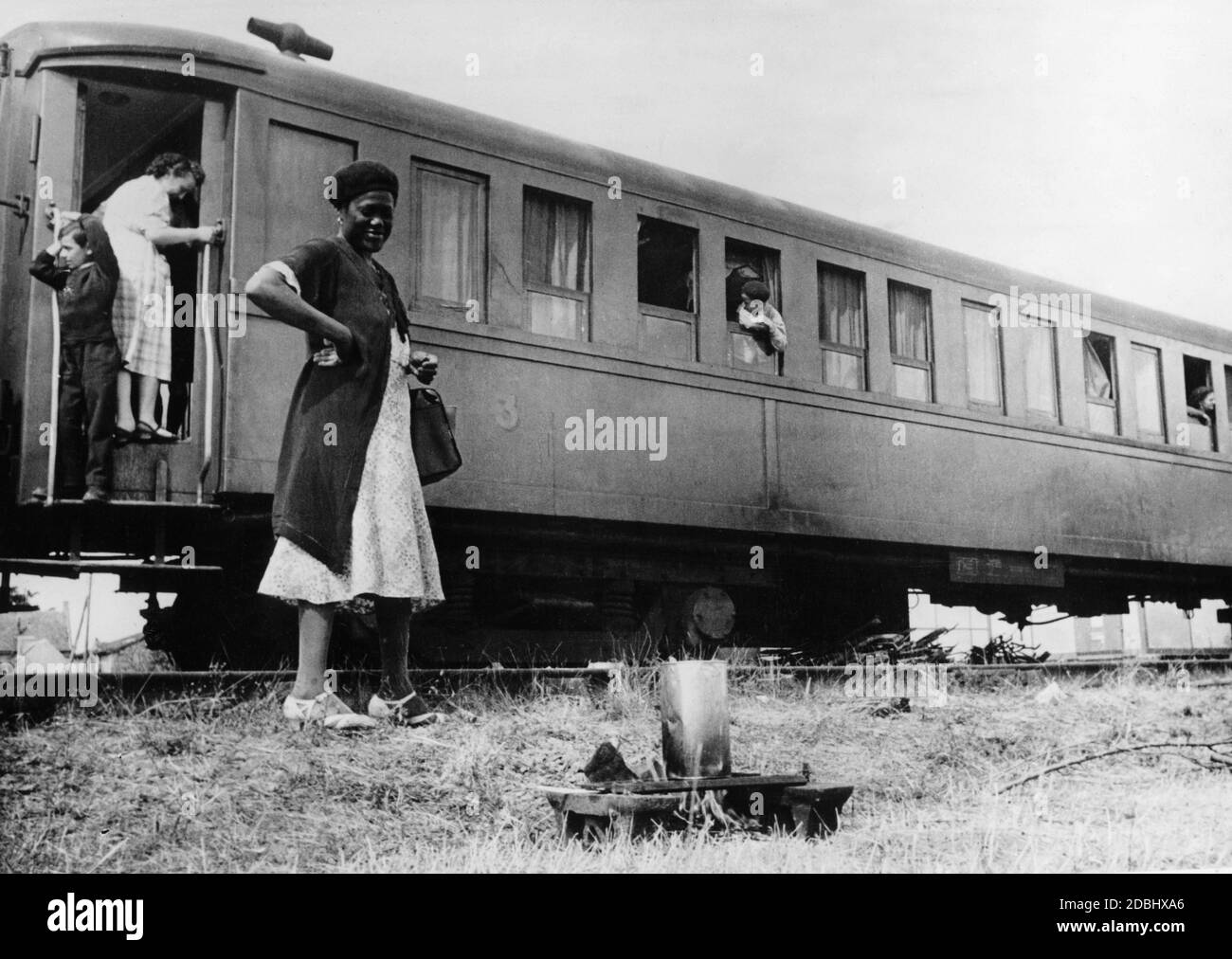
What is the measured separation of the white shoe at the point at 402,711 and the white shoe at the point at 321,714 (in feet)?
0.69

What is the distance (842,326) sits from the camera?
317 inches

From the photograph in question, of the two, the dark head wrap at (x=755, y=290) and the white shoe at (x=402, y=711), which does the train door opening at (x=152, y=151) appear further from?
the dark head wrap at (x=755, y=290)

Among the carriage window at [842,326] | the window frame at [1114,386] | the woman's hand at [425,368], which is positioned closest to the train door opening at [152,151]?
the woman's hand at [425,368]

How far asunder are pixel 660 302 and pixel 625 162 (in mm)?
767

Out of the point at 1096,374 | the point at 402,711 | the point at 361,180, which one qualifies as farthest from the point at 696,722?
the point at 1096,374

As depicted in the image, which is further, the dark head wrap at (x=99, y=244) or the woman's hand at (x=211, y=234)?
the woman's hand at (x=211, y=234)

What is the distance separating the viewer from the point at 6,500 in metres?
5.62

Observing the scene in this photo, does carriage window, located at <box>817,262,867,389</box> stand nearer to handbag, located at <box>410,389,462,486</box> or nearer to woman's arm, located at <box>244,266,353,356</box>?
handbag, located at <box>410,389,462,486</box>

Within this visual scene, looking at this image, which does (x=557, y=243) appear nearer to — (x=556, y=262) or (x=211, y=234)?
(x=556, y=262)

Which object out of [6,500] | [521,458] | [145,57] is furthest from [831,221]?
[6,500]

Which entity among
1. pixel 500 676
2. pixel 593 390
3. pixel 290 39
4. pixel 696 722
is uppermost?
pixel 290 39

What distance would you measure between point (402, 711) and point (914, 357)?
4.67 m

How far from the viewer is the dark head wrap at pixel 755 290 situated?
757cm
